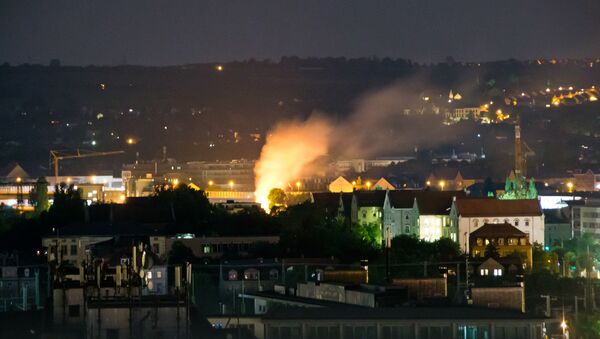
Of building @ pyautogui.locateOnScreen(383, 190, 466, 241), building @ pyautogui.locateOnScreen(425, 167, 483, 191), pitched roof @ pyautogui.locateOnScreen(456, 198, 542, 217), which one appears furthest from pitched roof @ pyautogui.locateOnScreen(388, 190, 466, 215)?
building @ pyautogui.locateOnScreen(425, 167, 483, 191)

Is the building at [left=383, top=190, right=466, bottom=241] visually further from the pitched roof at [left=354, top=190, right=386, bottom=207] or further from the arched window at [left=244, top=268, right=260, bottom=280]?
the arched window at [left=244, top=268, right=260, bottom=280]

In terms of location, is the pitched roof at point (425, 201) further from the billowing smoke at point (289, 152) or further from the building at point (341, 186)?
the building at point (341, 186)

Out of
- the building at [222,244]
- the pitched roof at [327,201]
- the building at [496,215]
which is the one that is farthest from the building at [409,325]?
the pitched roof at [327,201]

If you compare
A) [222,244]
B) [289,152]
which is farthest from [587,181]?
[222,244]

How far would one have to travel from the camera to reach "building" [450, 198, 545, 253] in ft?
199

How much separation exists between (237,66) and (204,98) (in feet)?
68.7

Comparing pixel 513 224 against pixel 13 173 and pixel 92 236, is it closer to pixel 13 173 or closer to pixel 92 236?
pixel 92 236

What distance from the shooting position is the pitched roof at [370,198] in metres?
63.7

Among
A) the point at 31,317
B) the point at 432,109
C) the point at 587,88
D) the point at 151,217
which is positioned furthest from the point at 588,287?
the point at 587,88

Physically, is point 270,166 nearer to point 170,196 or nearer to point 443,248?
point 170,196

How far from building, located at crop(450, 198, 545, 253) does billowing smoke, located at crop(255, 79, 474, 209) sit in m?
22.2

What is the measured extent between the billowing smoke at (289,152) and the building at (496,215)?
13.2 metres

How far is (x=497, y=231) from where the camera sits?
57.5m

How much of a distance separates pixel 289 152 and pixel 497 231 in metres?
47.9
